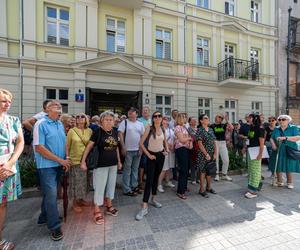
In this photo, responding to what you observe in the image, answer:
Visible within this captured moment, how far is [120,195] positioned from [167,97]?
7200mm

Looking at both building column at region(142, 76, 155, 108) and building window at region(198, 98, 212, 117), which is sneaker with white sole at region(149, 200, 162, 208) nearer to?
building column at region(142, 76, 155, 108)

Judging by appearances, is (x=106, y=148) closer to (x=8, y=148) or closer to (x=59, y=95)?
(x=8, y=148)

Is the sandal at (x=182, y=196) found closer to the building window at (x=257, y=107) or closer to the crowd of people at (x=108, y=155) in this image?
the crowd of people at (x=108, y=155)

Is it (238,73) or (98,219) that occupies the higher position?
(238,73)

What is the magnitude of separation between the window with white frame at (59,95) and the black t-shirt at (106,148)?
6361 mm

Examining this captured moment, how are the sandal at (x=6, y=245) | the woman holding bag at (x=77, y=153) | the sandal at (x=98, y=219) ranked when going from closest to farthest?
the sandal at (x=6, y=245), the sandal at (x=98, y=219), the woman holding bag at (x=77, y=153)

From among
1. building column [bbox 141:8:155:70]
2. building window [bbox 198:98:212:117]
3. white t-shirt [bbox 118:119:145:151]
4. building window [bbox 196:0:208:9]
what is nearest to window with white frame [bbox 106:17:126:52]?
building column [bbox 141:8:155:70]

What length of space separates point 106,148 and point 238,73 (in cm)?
1092

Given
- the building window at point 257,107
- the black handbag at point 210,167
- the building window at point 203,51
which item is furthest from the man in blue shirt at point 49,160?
the building window at point 257,107

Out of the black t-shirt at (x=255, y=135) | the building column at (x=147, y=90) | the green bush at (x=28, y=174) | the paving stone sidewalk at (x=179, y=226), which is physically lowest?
the paving stone sidewalk at (x=179, y=226)

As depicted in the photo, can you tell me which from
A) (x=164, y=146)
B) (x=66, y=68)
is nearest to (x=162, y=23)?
(x=66, y=68)

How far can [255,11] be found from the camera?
12.7 m

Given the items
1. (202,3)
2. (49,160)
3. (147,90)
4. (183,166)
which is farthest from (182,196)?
(202,3)

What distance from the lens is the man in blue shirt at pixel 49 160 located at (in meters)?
2.63
